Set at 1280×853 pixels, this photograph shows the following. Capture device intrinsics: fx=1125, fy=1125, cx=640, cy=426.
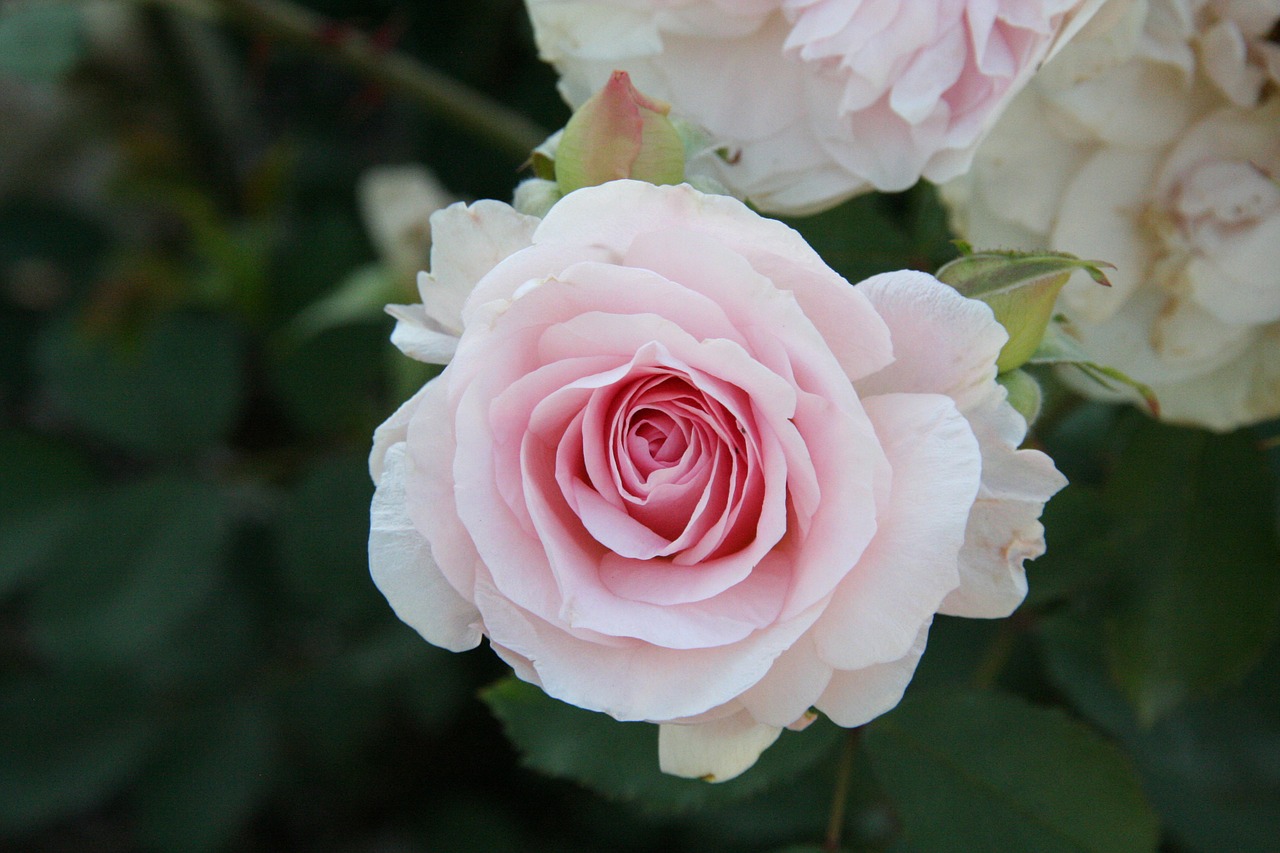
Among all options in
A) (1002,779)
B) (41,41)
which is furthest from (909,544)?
(41,41)

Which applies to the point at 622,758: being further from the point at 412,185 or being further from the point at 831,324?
the point at 412,185

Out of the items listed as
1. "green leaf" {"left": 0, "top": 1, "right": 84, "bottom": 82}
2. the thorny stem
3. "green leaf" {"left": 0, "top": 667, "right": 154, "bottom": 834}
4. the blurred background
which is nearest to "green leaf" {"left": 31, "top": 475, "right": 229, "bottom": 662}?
the blurred background

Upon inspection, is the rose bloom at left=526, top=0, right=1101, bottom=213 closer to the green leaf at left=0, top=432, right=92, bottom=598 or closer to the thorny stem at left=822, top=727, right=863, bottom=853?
the thorny stem at left=822, top=727, right=863, bottom=853

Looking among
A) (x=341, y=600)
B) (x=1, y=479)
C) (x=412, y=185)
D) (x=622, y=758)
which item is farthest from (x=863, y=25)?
(x=1, y=479)

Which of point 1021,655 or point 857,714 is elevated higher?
point 857,714

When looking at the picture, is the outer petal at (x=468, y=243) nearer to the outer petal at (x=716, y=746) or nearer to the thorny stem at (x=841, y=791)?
the outer petal at (x=716, y=746)
